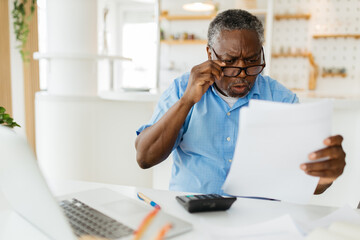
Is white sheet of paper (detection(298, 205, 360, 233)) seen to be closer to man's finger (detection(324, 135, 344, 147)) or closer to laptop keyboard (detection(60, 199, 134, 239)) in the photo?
man's finger (detection(324, 135, 344, 147))

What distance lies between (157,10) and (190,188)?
1878 millimetres

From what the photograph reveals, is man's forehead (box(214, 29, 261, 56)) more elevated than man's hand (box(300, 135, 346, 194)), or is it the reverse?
man's forehead (box(214, 29, 261, 56))

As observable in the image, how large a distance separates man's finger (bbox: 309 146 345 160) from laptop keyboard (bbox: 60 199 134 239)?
0.46 meters

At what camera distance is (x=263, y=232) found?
0.67m

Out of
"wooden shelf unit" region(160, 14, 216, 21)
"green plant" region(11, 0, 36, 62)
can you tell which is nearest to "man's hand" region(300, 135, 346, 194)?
"green plant" region(11, 0, 36, 62)

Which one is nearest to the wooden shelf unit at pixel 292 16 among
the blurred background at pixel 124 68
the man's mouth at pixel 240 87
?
the blurred background at pixel 124 68

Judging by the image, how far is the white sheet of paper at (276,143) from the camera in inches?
29.0

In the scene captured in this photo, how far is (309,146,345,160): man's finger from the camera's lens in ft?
Result: 2.65

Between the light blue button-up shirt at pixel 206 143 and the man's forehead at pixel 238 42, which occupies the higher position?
the man's forehead at pixel 238 42

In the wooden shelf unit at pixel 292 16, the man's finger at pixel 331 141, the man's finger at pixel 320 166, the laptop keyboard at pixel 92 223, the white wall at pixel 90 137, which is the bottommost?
the white wall at pixel 90 137

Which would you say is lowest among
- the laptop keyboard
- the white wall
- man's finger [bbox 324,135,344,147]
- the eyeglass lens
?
the white wall

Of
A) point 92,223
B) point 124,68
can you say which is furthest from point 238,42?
point 124,68

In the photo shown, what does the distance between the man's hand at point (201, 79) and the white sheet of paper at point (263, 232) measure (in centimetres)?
54

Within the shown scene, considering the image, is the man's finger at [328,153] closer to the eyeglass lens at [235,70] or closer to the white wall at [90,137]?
the eyeglass lens at [235,70]
